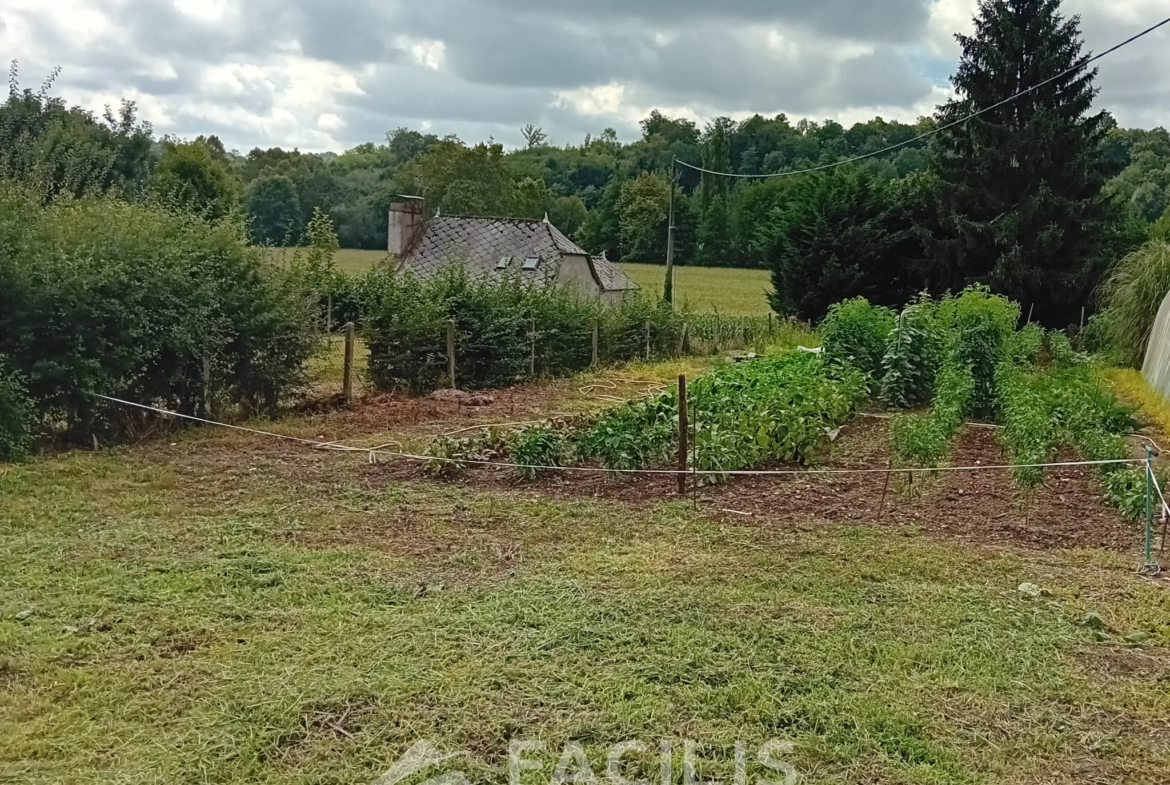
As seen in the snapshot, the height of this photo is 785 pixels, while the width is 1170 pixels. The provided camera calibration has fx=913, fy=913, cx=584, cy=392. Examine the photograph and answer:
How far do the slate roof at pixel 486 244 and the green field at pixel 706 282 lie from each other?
5696mm

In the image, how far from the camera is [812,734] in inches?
135

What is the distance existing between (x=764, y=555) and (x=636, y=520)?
1070mm

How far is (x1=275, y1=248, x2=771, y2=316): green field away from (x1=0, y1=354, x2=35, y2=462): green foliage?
22.1 metres

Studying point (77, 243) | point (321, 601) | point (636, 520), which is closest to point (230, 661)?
point (321, 601)

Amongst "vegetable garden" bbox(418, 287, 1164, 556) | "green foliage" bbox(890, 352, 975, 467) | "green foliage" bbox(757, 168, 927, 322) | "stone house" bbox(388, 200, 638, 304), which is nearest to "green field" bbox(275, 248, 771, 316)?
"stone house" bbox(388, 200, 638, 304)

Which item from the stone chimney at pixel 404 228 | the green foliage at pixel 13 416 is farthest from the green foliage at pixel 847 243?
the green foliage at pixel 13 416

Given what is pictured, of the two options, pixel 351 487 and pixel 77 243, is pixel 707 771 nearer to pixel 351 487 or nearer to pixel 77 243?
pixel 351 487

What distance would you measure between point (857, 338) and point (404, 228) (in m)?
15.1

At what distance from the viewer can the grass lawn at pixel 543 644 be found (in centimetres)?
333

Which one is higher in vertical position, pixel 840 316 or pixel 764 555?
pixel 840 316

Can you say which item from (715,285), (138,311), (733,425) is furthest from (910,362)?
(715,285)

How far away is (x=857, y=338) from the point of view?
1280 centimetres

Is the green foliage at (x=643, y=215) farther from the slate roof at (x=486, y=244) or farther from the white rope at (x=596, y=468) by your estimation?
the white rope at (x=596, y=468)

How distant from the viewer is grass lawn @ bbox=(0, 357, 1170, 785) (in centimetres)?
333
